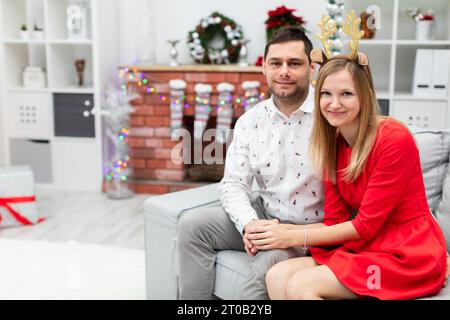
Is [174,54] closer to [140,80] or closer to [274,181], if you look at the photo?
[140,80]

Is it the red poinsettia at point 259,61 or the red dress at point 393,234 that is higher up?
the red poinsettia at point 259,61

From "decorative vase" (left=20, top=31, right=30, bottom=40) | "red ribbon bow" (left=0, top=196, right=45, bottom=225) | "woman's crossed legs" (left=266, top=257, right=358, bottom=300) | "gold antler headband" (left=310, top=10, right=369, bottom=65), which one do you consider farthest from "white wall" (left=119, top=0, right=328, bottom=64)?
"woman's crossed legs" (left=266, top=257, right=358, bottom=300)

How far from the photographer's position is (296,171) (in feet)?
6.23

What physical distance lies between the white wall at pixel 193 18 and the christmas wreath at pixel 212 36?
0.45 ft

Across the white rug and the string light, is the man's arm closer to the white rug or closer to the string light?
the white rug

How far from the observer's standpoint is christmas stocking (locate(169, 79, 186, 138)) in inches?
156

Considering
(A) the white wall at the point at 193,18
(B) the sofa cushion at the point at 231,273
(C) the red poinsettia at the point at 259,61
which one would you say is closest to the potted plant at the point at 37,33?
(A) the white wall at the point at 193,18

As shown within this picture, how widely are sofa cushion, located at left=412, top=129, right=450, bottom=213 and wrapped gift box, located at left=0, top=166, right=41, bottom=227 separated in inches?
94.5

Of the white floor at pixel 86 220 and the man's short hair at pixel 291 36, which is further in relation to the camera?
the white floor at pixel 86 220

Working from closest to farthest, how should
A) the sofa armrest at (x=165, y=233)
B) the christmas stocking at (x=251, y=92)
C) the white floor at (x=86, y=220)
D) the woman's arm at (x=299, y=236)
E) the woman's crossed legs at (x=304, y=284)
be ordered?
the woman's crossed legs at (x=304, y=284), the woman's arm at (x=299, y=236), the sofa armrest at (x=165, y=233), the white floor at (x=86, y=220), the christmas stocking at (x=251, y=92)

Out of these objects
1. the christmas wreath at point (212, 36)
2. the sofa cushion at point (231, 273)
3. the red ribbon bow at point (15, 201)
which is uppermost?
the christmas wreath at point (212, 36)

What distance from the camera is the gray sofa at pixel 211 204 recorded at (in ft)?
6.06

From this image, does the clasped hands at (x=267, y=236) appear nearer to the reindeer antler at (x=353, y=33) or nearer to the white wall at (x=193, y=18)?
the reindeer antler at (x=353, y=33)
